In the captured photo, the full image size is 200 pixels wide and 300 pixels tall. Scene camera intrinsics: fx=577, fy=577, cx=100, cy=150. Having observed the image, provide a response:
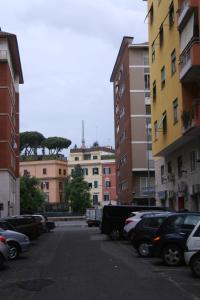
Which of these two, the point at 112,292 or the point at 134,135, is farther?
the point at 134,135

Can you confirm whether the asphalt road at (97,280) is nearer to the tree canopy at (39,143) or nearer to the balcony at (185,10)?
the balcony at (185,10)

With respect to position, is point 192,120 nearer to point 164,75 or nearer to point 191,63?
point 191,63

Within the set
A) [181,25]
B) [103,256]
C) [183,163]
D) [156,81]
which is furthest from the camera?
[156,81]

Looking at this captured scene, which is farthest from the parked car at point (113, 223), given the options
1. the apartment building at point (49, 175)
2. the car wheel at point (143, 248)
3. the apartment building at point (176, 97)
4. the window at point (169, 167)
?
the apartment building at point (49, 175)

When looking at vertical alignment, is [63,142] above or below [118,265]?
above

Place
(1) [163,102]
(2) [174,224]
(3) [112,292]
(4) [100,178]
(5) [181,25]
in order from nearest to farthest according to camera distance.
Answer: (3) [112,292], (2) [174,224], (5) [181,25], (1) [163,102], (4) [100,178]

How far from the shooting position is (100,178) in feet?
427

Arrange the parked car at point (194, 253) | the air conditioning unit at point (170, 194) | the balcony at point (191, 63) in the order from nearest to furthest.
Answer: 1. the parked car at point (194, 253)
2. the balcony at point (191, 63)
3. the air conditioning unit at point (170, 194)

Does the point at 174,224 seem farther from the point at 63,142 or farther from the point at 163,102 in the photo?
the point at 63,142

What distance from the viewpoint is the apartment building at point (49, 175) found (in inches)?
5148

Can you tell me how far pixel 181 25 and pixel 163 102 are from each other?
7.76m

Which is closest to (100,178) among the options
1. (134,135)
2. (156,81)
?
(134,135)

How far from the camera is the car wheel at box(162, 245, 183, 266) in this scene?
55.5 ft

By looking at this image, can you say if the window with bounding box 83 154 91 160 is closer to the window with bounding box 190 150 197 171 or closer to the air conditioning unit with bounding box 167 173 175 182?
the air conditioning unit with bounding box 167 173 175 182
